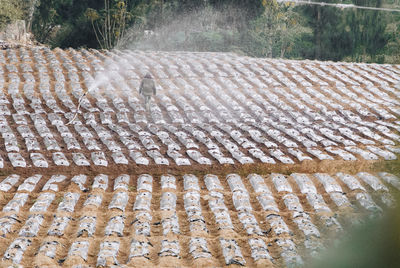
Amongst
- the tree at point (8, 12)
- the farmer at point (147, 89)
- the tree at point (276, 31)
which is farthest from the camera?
the tree at point (276, 31)

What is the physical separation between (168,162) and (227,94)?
124 inches

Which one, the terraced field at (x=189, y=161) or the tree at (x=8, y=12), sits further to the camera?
the tree at (x=8, y=12)

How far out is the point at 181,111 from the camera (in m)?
7.45

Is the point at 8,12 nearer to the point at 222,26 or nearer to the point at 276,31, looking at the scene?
the point at 222,26

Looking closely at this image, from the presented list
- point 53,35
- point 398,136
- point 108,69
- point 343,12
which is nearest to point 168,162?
point 398,136

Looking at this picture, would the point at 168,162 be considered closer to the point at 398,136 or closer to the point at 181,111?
the point at 181,111

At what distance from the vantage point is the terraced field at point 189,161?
3.79 meters

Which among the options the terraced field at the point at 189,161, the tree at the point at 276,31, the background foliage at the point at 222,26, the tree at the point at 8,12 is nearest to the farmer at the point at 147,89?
the terraced field at the point at 189,161

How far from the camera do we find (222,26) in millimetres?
24656

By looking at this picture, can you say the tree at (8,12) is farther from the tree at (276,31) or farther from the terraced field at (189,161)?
the terraced field at (189,161)

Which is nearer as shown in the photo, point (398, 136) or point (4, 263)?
point (4, 263)

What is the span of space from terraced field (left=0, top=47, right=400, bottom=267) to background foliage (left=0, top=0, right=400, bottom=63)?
39.7ft

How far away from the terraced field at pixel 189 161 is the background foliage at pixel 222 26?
12106 mm

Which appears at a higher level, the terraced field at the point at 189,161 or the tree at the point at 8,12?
the tree at the point at 8,12
